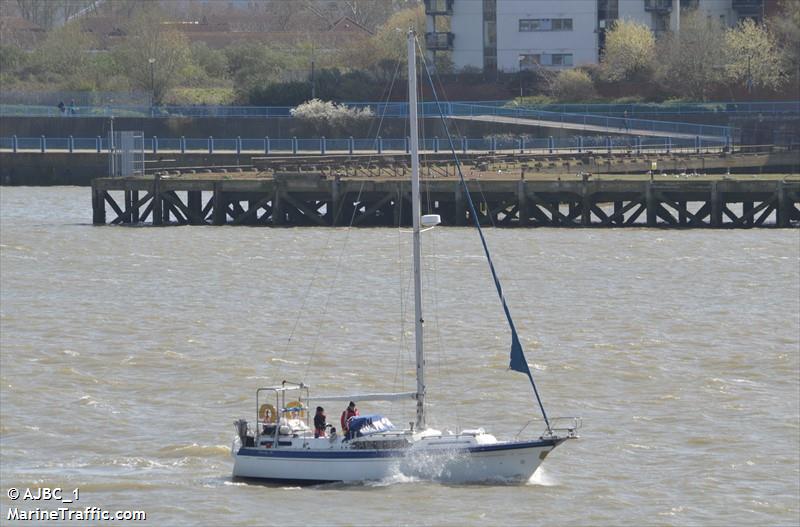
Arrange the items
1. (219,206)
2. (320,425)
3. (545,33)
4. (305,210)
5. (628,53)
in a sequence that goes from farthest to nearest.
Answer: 1. (545,33)
2. (628,53)
3. (219,206)
4. (305,210)
5. (320,425)

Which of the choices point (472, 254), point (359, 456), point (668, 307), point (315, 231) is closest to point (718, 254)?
point (472, 254)

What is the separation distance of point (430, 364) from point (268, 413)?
942cm

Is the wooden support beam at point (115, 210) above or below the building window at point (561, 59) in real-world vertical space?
below

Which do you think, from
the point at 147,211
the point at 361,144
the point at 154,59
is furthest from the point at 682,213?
the point at 154,59

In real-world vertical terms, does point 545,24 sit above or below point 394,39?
above

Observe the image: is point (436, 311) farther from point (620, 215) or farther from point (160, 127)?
point (160, 127)

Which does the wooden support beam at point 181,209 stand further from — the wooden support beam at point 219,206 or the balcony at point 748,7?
the balcony at point 748,7

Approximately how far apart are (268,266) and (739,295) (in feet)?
51.9

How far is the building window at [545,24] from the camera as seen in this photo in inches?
4584

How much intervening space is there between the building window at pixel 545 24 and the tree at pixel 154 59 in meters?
26.6

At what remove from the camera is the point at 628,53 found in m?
112

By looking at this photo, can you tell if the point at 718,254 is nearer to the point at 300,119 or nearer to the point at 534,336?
the point at 534,336

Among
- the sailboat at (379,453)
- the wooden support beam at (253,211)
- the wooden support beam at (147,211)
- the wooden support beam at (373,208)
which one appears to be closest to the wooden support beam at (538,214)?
the wooden support beam at (373,208)

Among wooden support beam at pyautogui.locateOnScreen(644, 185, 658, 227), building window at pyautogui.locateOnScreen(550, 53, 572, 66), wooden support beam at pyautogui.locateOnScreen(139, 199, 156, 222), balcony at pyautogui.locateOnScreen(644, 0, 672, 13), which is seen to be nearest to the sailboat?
wooden support beam at pyautogui.locateOnScreen(644, 185, 658, 227)
